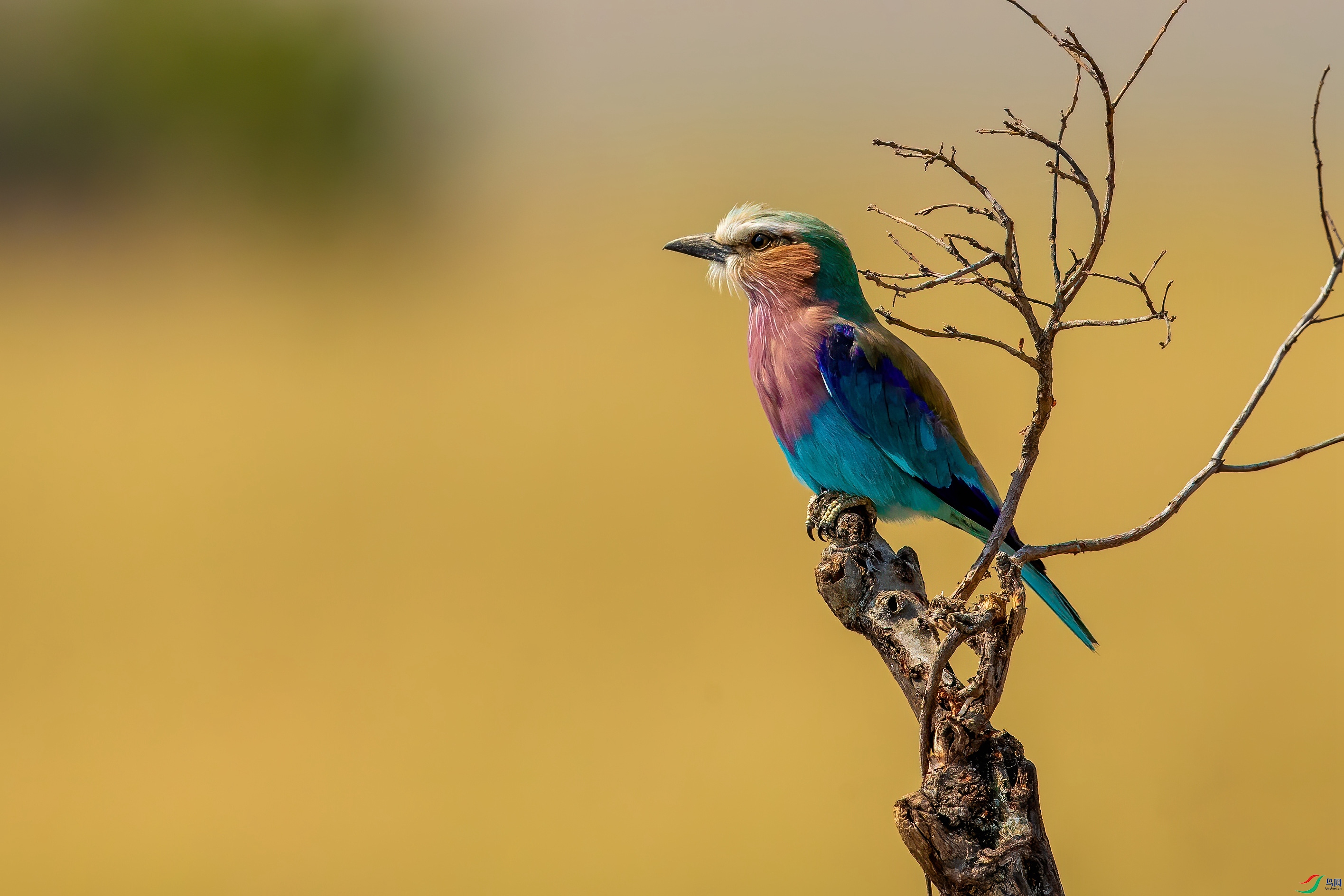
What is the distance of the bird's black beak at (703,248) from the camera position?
13.9 ft

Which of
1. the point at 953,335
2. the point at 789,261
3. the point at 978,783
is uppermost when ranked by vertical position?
the point at 789,261

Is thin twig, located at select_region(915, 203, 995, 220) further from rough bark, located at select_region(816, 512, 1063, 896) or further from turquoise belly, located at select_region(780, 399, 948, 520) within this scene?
turquoise belly, located at select_region(780, 399, 948, 520)

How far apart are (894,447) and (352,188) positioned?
28.6m

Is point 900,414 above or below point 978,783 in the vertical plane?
above

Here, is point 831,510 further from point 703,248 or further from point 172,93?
point 172,93

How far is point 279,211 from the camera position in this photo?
28.4 m

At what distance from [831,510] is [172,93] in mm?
28452

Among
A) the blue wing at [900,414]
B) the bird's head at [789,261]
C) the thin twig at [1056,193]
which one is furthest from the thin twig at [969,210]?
the bird's head at [789,261]

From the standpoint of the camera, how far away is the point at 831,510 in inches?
154

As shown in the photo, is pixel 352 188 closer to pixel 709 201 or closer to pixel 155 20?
pixel 155 20

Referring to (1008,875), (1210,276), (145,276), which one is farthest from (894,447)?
(145,276)

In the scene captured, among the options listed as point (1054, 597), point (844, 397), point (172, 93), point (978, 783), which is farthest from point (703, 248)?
point (172, 93)

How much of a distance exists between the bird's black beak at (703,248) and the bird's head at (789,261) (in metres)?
0.01

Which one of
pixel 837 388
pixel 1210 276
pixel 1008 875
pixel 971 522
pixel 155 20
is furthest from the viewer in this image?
pixel 155 20
